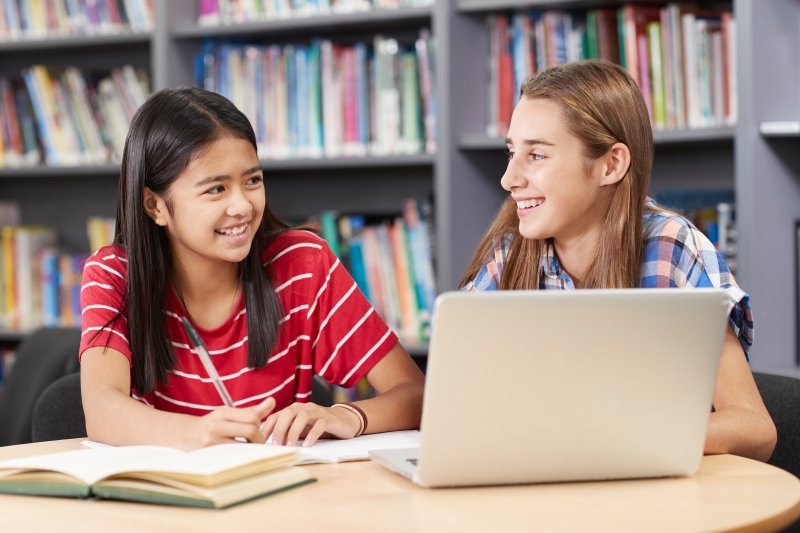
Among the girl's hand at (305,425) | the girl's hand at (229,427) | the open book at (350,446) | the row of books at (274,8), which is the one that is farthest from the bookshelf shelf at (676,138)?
the girl's hand at (229,427)

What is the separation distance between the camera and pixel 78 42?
3.32 m

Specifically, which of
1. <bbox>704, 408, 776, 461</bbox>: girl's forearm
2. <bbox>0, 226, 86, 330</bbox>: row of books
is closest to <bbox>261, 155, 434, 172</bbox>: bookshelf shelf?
<bbox>0, 226, 86, 330</bbox>: row of books

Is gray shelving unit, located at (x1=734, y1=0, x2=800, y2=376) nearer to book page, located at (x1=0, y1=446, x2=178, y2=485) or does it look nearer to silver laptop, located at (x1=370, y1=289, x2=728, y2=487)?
silver laptop, located at (x1=370, y1=289, x2=728, y2=487)

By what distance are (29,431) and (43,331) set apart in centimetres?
23

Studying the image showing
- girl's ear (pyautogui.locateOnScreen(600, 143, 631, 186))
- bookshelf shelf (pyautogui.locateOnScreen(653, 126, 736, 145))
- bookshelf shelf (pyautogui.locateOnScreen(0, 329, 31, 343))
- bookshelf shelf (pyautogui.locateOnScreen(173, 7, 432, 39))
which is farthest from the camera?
bookshelf shelf (pyautogui.locateOnScreen(0, 329, 31, 343))

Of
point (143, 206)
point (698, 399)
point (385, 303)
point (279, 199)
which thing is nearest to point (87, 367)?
point (143, 206)

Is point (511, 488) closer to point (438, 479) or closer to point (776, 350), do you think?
point (438, 479)

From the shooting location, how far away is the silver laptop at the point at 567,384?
1069mm

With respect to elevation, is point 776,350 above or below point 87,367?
below

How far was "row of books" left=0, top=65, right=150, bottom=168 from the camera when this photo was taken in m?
3.34

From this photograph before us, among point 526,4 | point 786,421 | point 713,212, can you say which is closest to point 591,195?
point 786,421

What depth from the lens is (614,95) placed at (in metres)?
1.69

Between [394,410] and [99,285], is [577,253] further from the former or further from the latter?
[99,285]

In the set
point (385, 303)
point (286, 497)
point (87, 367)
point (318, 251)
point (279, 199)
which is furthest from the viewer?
point (279, 199)
